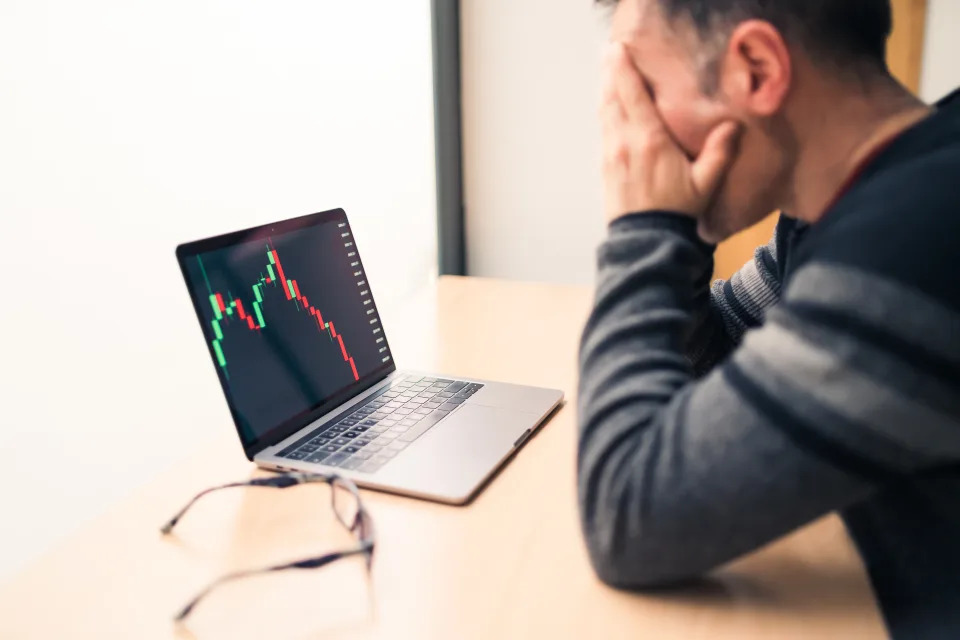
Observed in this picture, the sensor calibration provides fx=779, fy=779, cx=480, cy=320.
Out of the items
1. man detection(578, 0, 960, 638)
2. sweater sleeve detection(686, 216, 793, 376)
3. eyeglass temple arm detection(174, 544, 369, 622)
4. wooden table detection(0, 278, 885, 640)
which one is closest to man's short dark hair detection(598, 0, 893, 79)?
man detection(578, 0, 960, 638)

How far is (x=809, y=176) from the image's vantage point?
2.11 feet

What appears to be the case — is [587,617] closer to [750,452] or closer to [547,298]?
[750,452]

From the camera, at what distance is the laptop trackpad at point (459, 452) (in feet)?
2.35

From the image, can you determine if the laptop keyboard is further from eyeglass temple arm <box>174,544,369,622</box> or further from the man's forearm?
the man's forearm

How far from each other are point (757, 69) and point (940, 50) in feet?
4.96

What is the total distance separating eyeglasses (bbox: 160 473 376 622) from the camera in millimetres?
602

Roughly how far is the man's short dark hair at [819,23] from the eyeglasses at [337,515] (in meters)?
0.49

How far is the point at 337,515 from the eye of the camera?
2.26 ft

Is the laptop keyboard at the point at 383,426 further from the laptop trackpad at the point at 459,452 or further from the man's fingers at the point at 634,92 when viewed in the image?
the man's fingers at the point at 634,92

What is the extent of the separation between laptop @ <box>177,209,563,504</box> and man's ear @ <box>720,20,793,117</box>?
39cm

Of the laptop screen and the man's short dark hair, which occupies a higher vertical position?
the man's short dark hair

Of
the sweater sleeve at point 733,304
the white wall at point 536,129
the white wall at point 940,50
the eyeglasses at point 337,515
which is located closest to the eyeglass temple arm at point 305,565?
the eyeglasses at point 337,515

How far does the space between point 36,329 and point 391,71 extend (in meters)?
1.04

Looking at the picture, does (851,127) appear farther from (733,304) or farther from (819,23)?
(733,304)
